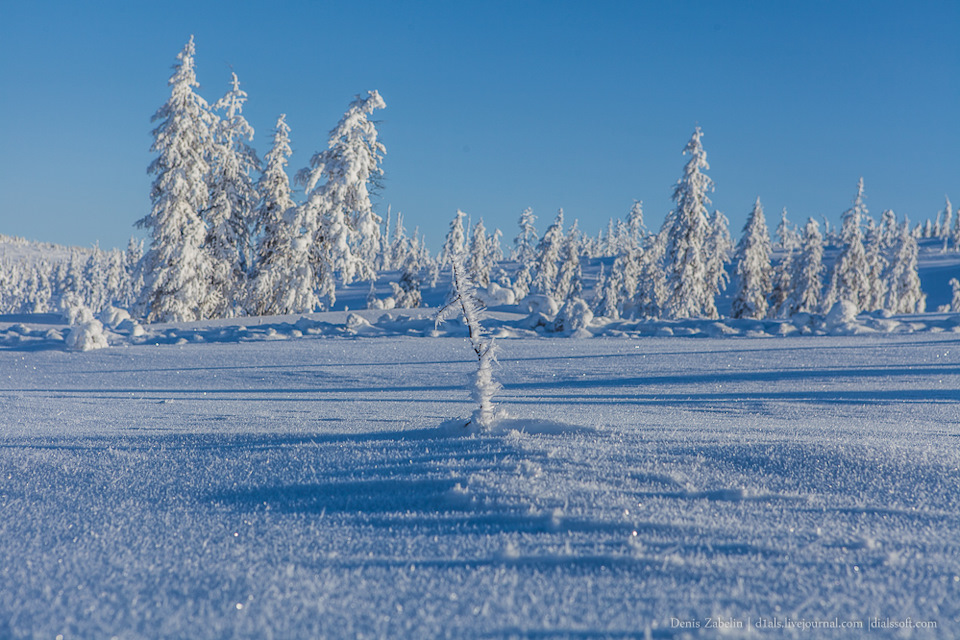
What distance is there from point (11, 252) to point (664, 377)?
214316 mm

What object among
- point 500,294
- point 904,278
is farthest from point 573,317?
point 904,278

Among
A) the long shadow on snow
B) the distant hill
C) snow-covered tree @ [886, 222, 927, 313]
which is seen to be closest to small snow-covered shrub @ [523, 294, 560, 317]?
the long shadow on snow

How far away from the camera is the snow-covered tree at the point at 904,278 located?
51.9m

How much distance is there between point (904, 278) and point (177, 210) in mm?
60130

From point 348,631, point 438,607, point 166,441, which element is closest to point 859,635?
point 438,607

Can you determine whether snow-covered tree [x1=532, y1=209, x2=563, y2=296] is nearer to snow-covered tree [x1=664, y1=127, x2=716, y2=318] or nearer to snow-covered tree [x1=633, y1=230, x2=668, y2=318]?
snow-covered tree [x1=633, y1=230, x2=668, y2=318]

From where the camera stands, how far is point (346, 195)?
21719 millimetres

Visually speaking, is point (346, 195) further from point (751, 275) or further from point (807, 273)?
point (807, 273)

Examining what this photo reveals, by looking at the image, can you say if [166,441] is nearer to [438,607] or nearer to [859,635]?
[438,607]

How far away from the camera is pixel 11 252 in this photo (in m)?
167

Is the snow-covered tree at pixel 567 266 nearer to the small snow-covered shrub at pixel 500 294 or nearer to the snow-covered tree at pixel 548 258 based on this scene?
the snow-covered tree at pixel 548 258

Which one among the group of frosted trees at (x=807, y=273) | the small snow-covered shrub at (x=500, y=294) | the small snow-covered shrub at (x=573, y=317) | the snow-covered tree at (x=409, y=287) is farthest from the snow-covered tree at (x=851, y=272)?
the small snow-covered shrub at (x=573, y=317)

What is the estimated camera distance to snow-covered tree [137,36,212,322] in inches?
784

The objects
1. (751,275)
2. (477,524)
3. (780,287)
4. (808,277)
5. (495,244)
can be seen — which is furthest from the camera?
(495,244)
